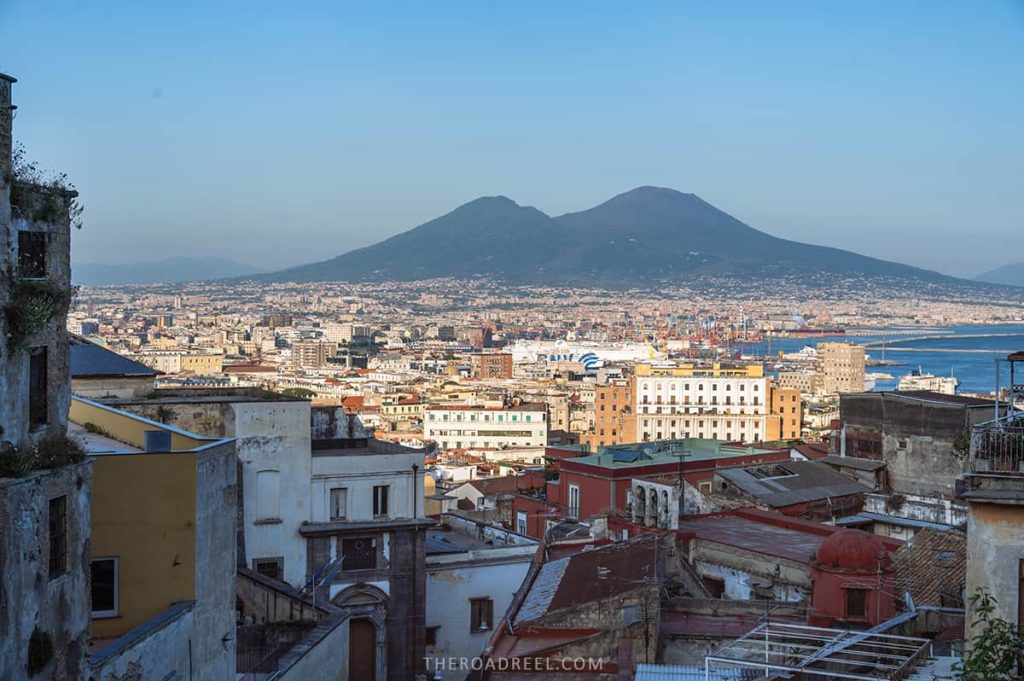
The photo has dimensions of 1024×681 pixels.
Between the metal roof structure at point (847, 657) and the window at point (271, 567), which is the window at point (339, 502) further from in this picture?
the metal roof structure at point (847, 657)

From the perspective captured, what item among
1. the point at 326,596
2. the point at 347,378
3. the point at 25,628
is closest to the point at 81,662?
the point at 25,628

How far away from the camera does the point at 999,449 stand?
23.6ft

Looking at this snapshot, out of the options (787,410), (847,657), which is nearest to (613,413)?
(787,410)

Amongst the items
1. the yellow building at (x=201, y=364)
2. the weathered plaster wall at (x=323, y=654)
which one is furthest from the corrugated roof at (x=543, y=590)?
the yellow building at (x=201, y=364)

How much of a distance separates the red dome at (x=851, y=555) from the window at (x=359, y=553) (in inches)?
259

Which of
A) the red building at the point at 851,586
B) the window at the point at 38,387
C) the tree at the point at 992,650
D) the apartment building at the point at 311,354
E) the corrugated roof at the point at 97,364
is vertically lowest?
the apartment building at the point at 311,354

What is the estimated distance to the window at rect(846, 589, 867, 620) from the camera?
10070 mm

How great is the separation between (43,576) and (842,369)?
122m

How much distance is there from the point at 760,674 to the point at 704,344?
18419cm

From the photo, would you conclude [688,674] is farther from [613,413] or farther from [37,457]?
[613,413]

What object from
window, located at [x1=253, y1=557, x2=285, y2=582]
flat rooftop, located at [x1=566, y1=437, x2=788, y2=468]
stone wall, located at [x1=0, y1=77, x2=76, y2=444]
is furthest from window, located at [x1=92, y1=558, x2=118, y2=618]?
flat rooftop, located at [x1=566, y1=437, x2=788, y2=468]

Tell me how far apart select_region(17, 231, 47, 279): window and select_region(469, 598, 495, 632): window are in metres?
9.82

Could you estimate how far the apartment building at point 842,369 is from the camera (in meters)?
123

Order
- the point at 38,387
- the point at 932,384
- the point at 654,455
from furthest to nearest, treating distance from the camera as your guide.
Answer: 1. the point at 932,384
2. the point at 654,455
3. the point at 38,387
